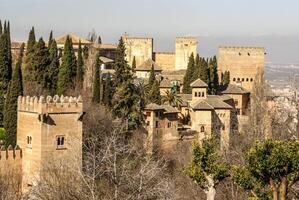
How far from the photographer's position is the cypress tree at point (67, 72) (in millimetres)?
47281

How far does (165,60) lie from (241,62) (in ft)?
30.2

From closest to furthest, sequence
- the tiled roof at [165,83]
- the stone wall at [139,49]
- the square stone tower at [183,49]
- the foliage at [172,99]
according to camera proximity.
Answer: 1. the foliage at [172,99]
2. the tiled roof at [165,83]
3. the square stone tower at [183,49]
4. the stone wall at [139,49]

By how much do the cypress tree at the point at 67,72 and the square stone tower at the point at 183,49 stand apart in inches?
1074

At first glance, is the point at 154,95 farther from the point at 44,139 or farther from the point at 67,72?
the point at 44,139

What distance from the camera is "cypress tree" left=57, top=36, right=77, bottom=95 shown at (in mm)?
47281

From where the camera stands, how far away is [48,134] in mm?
33156

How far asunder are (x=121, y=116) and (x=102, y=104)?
5.58 feet

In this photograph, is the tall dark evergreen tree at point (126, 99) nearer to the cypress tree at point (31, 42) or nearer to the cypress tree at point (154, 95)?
the cypress tree at point (154, 95)

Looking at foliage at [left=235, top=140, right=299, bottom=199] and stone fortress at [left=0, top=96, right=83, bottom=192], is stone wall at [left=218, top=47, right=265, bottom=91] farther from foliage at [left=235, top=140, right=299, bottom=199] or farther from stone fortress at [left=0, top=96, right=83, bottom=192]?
foliage at [left=235, top=140, right=299, bottom=199]

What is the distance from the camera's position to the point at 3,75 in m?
46.4

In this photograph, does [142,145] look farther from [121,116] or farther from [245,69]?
[245,69]

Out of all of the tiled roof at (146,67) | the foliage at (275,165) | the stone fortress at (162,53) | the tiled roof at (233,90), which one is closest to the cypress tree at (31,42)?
the tiled roof at (146,67)

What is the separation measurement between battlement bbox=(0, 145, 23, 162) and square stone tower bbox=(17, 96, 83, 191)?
0.25 m

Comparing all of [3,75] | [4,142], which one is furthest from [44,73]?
[4,142]
